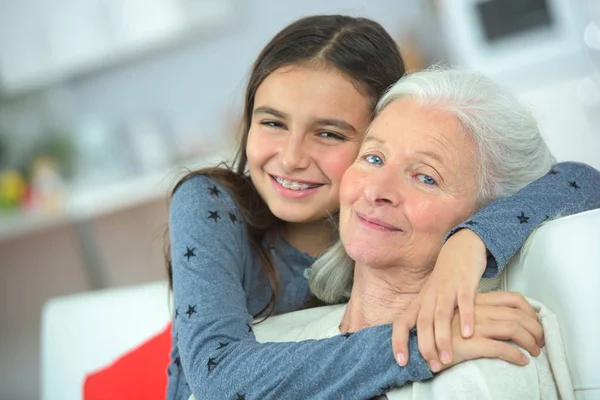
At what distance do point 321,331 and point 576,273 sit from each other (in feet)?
1.67

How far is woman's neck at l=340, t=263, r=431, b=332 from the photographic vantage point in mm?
1354

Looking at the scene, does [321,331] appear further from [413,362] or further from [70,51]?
[70,51]

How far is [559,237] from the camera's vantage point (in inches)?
A: 46.5

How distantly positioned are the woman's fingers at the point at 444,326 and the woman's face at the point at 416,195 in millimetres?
172

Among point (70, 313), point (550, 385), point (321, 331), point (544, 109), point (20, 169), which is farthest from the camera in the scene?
point (20, 169)

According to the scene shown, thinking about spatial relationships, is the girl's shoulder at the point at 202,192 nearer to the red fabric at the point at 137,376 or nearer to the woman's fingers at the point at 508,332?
the red fabric at the point at 137,376

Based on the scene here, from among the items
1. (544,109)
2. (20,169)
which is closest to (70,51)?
(20,169)

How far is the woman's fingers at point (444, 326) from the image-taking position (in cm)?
109

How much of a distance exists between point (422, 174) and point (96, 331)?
1.13m

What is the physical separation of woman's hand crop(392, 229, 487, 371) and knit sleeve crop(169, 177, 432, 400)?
0.07 ft

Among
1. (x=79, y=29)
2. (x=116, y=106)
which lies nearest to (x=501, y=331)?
(x=79, y=29)

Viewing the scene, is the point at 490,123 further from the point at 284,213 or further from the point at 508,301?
the point at 284,213

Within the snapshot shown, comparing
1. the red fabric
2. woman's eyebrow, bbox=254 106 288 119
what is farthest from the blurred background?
woman's eyebrow, bbox=254 106 288 119

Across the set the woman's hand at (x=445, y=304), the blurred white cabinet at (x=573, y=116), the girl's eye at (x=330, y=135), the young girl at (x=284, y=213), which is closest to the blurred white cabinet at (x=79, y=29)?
the blurred white cabinet at (x=573, y=116)
